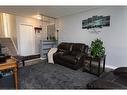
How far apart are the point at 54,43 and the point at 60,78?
10.6ft

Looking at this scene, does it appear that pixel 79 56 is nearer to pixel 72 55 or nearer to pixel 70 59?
pixel 70 59

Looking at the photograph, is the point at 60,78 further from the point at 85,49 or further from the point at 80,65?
the point at 85,49

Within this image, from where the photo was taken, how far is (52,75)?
302 centimetres

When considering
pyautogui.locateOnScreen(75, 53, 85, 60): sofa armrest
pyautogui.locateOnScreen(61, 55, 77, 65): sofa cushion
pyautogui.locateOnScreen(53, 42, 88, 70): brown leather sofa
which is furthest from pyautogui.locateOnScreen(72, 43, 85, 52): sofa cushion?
pyautogui.locateOnScreen(61, 55, 77, 65): sofa cushion

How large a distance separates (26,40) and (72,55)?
3.20 m

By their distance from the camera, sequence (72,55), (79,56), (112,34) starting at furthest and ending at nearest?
(72,55) < (112,34) < (79,56)

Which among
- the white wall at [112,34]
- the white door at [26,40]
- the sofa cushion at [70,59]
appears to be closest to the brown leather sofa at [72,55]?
the sofa cushion at [70,59]

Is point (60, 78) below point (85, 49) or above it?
below

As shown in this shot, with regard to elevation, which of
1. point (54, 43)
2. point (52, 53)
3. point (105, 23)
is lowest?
point (52, 53)

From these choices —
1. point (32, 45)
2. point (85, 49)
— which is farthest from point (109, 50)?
point (32, 45)

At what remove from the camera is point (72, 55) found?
12.8ft

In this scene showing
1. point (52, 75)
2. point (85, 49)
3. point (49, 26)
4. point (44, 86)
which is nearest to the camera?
point (44, 86)

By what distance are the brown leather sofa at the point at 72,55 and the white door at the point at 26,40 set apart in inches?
88.6

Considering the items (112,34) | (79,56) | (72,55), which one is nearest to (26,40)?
(72,55)
